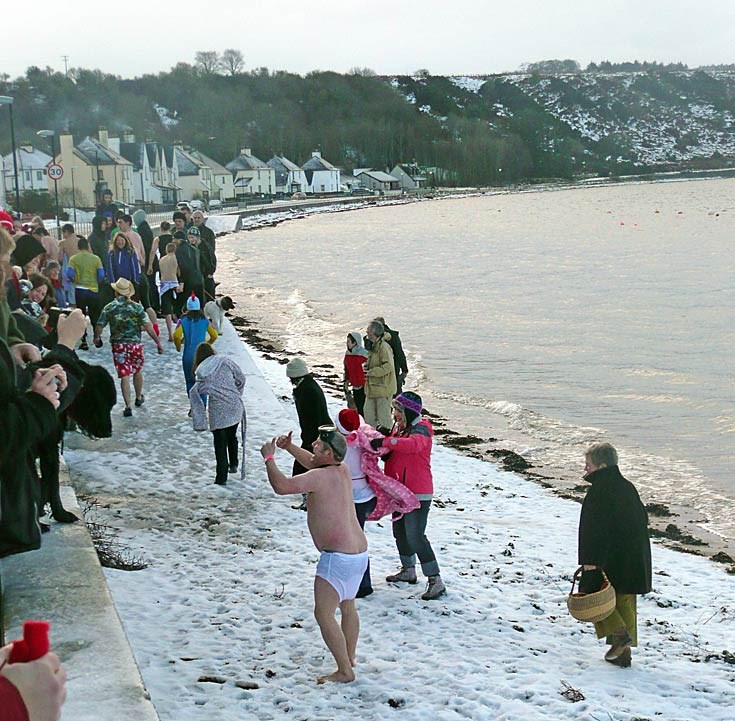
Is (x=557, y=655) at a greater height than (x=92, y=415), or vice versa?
(x=92, y=415)

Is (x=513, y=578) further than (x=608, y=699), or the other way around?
(x=513, y=578)

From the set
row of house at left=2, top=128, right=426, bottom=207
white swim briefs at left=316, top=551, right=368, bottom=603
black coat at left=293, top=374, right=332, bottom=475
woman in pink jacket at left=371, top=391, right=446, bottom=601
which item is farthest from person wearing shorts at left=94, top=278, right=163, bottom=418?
row of house at left=2, top=128, right=426, bottom=207

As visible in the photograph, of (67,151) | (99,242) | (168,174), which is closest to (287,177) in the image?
(168,174)

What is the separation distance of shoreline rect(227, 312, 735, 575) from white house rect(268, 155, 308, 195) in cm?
12969

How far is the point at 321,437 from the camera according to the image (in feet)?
19.9

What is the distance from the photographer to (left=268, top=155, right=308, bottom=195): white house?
146m

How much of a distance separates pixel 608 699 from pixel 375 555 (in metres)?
3.06

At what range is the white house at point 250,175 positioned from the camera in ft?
448

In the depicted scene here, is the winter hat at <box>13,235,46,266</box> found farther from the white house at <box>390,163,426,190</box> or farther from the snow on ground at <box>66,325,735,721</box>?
the white house at <box>390,163,426,190</box>

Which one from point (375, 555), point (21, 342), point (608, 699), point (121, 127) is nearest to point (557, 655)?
point (608, 699)

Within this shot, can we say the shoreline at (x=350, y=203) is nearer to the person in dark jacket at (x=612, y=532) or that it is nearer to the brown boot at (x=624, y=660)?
the person in dark jacket at (x=612, y=532)

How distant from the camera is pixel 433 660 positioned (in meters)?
6.72

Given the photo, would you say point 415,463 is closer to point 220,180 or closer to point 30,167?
point 30,167

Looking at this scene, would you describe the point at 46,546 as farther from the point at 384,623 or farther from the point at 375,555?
the point at 375,555
